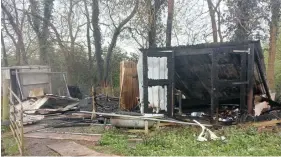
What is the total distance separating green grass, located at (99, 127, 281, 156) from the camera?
654 centimetres

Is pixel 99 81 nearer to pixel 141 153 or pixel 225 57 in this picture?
pixel 225 57

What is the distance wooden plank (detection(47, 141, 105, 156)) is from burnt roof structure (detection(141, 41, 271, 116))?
4.06 meters

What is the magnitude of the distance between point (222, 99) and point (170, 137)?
15.2 ft

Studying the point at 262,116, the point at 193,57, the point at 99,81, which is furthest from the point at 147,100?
the point at 99,81

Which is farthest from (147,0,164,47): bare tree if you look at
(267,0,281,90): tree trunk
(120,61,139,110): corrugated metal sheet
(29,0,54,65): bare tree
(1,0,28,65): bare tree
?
(1,0,28,65): bare tree

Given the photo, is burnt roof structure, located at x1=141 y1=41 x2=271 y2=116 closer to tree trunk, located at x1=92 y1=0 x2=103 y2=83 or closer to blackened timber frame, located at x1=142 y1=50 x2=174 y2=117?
blackened timber frame, located at x1=142 y1=50 x2=174 y2=117

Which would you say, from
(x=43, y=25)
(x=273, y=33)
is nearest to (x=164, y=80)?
(x=273, y=33)

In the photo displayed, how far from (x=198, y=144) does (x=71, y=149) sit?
9.11 feet

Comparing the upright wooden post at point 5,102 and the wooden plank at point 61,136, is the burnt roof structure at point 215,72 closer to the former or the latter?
the wooden plank at point 61,136

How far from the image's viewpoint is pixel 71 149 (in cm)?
701

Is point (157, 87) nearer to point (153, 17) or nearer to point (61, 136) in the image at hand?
point (61, 136)

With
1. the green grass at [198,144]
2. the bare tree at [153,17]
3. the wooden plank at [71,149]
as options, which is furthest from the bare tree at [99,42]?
the wooden plank at [71,149]

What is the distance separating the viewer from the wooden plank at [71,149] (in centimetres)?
662

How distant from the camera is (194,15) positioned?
21453mm
